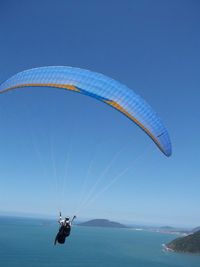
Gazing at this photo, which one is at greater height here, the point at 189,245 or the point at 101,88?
the point at 101,88

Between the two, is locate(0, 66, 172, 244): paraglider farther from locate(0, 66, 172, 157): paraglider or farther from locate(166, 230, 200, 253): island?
locate(166, 230, 200, 253): island

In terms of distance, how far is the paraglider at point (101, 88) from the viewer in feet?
44.2

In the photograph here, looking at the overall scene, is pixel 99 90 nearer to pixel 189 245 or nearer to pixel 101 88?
pixel 101 88

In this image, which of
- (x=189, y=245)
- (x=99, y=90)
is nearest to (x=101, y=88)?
(x=99, y=90)

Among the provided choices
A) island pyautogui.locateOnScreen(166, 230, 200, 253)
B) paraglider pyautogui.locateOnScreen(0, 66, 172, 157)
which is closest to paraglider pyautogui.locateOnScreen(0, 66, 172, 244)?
paraglider pyautogui.locateOnScreen(0, 66, 172, 157)

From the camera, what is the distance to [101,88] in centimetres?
1359

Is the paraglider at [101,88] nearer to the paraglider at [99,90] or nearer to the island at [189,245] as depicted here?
the paraglider at [99,90]

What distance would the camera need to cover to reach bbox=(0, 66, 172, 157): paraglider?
1347 centimetres

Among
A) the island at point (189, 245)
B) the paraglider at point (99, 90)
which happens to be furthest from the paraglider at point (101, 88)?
the island at point (189, 245)

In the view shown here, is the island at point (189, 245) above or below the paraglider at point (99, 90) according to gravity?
below

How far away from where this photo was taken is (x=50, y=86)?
1377cm

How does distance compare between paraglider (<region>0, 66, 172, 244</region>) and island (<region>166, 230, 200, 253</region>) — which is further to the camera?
island (<region>166, 230, 200, 253</region>)

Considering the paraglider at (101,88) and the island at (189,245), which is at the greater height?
the paraglider at (101,88)

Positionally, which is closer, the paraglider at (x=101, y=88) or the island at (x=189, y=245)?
the paraglider at (x=101, y=88)
